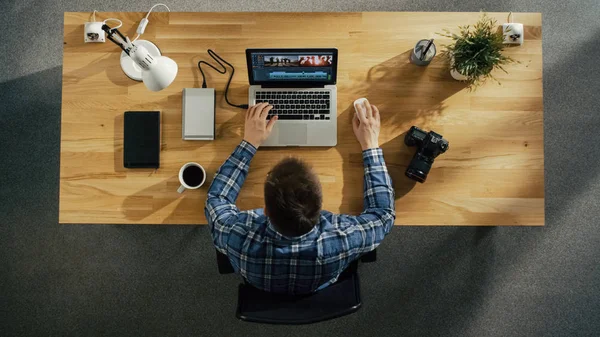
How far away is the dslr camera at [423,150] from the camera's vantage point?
1.45 meters

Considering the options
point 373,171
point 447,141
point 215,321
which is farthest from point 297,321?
point 215,321

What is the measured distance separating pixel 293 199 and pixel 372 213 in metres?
0.44

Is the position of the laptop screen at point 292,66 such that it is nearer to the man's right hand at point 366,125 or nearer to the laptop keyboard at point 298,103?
the laptop keyboard at point 298,103

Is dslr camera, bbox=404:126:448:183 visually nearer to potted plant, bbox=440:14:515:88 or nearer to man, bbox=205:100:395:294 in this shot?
man, bbox=205:100:395:294

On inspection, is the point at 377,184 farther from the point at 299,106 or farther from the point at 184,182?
the point at 184,182

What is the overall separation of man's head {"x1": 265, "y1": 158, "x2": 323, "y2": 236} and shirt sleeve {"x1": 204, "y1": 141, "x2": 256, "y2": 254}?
0.28 m

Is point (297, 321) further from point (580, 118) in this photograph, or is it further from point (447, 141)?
point (580, 118)

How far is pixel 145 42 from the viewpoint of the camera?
1.53 meters

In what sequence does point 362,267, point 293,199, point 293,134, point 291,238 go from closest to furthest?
point 293,199 < point 291,238 < point 293,134 < point 362,267

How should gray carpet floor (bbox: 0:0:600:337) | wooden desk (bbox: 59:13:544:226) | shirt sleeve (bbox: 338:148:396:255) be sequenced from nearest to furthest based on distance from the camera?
shirt sleeve (bbox: 338:148:396:255) < wooden desk (bbox: 59:13:544:226) < gray carpet floor (bbox: 0:0:600:337)

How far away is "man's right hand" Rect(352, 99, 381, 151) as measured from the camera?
1.50 meters

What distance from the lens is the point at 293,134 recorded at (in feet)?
5.04

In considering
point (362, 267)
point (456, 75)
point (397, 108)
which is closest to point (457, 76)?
point (456, 75)

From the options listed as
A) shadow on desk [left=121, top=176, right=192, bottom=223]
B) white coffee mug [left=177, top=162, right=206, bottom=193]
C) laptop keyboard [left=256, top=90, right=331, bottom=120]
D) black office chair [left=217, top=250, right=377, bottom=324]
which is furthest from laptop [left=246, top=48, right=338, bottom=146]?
black office chair [left=217, top=250, right=377, bottom=324]
